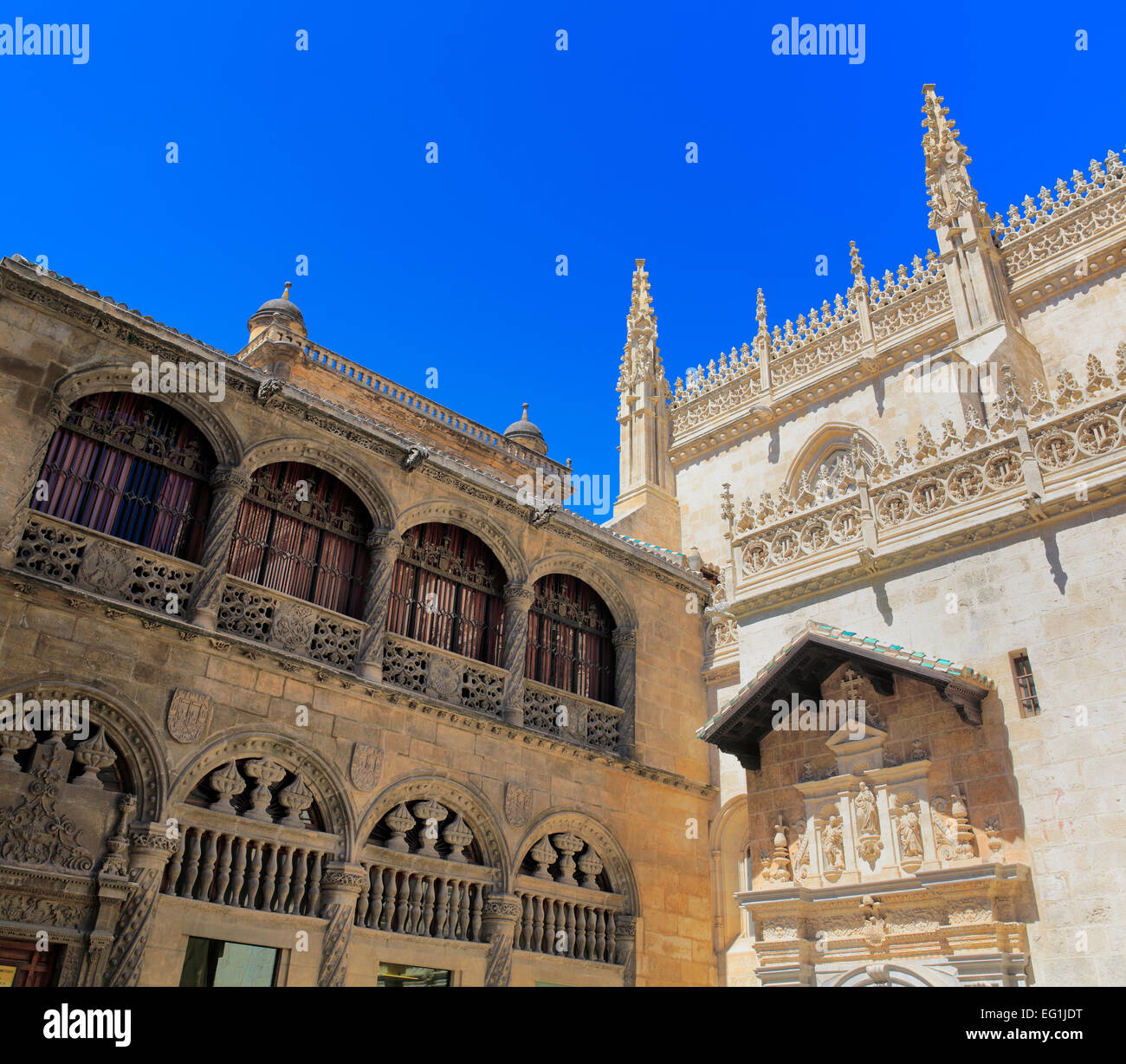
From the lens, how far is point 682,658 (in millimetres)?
17844

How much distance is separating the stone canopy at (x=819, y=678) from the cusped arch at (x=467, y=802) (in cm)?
392

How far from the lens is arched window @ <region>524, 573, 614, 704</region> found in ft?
52.5

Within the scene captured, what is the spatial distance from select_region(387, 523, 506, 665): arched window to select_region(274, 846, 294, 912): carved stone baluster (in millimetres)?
3674

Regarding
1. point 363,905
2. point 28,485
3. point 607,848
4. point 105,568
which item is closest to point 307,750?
point 363,905

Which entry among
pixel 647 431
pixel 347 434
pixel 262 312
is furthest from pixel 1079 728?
pixel 262 312

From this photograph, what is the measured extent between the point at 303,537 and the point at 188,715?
11.3 ft

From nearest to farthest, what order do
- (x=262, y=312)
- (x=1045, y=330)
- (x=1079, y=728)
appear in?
(x=1079, y=728) → (x=1045, y=330) → (x=262, y=312)

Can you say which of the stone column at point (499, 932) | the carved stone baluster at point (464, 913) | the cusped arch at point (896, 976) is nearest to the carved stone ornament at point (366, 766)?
the carved stone baluster at point (464, 913)

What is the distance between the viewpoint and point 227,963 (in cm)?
1091

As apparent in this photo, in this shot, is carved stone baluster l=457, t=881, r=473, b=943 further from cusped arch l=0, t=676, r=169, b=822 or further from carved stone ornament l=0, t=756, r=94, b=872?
carved stone ornament l=0, t=756, r=94, b=872

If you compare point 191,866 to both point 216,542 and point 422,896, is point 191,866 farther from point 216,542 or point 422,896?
point 216,542

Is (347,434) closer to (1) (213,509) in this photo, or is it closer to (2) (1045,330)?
(1) (213,509)

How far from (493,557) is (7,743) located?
7.99 m

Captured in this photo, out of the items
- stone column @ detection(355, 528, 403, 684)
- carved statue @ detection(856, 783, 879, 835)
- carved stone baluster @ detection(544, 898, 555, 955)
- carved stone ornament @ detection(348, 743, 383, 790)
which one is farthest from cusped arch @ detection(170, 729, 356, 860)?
carved statue @ detection(856, 783, 879, 835)
